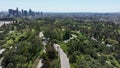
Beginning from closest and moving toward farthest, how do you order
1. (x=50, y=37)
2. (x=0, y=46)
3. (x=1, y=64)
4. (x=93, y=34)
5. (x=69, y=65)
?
1. (x=69, y=65)
2. (x=1, y=64)
3. (x=50, y=37)
4. (x=0, y=46)
5. (x=93, y=34)

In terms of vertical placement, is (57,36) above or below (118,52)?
above

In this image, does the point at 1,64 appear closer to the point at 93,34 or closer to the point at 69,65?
the point at 69,65

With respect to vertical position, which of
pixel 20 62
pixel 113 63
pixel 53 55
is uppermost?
pixel 53 55

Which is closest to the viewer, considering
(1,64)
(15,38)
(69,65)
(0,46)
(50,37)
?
(69,65)

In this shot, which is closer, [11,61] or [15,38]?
[11,61]

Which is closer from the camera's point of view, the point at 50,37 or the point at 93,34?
the point at 50,37

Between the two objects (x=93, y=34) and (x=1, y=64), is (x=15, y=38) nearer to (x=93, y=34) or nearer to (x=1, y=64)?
(x=1, y=64)

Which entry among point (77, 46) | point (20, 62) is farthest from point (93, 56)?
point (20, 62)

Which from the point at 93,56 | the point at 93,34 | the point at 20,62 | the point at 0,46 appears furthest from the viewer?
the point at 93,34

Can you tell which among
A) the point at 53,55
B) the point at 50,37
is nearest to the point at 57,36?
the point at 50,37
